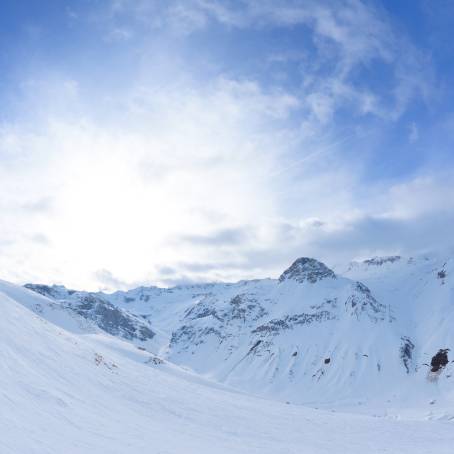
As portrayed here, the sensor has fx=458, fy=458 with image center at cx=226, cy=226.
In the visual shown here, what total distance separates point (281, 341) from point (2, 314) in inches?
6824

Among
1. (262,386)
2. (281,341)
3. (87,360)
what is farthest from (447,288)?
(87,360)

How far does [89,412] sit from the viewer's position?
22.7 meters

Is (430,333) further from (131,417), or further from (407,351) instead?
(131,417)

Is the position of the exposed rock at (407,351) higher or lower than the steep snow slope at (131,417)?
higher

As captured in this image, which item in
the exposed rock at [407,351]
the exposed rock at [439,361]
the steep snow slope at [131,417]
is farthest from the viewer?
the exposed rock at [407,351]

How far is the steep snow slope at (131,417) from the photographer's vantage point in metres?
18.5

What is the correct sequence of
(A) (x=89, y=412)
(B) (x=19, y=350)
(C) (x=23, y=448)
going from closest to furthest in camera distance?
(C) (x=23, y=448), (A) (x=89, y=412), (B) (x=19, y=350)

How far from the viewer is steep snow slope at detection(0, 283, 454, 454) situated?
728 inches

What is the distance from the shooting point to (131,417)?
25.2m

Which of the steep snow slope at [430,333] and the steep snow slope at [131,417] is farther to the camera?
the steep snow slope at [430,333]

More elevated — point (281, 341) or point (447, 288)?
point (447, 288)

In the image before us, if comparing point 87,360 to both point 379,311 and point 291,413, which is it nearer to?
point 291,413

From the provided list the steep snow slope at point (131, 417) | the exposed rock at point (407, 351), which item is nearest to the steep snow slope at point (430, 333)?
the exposed rock at point (407, 351)

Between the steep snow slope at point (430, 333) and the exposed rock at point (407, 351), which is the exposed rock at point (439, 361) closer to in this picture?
the steep snow slope at point (430, 333)
